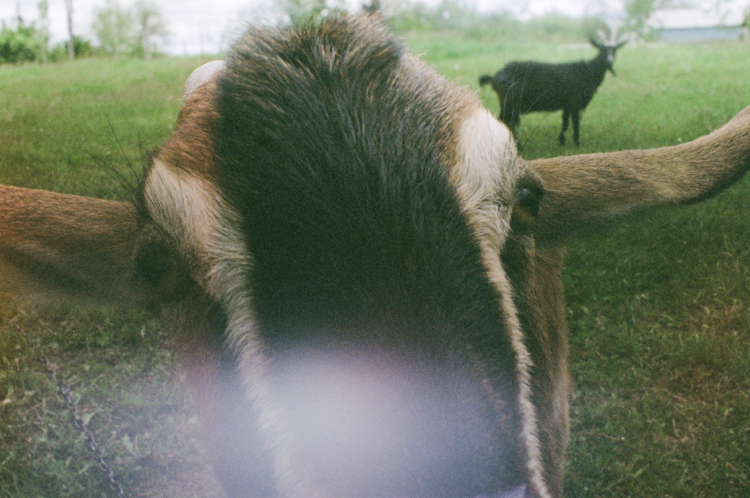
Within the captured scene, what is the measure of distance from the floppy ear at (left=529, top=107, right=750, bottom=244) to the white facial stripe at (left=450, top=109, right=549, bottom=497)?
668mm

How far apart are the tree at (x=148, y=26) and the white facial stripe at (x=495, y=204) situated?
2202 mm

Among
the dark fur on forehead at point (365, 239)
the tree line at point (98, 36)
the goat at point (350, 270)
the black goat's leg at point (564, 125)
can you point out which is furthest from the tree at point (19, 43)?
the black goat's leg at point (564, 125)

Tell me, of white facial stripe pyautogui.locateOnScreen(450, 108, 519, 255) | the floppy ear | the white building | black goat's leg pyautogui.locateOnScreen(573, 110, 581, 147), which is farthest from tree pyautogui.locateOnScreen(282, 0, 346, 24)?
the white building

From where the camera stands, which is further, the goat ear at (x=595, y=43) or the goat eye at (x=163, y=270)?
the goat ear at (x=595, y=43)

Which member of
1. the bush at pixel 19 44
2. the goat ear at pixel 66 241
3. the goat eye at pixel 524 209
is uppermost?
the bush at pixel 19 44

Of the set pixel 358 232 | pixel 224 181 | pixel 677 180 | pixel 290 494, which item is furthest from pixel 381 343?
pixel 677 180

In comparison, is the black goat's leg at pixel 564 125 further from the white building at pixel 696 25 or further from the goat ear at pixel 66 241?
the goat ear at pixel 66 241

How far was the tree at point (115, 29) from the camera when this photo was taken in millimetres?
3340

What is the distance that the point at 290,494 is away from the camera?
1.66 m

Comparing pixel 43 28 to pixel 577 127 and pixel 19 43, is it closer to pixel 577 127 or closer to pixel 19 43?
pixel 19 43

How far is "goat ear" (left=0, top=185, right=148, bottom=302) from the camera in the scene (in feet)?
7.47

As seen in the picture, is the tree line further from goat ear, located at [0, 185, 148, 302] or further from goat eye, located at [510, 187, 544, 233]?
goat eye, located at [510, 187, 544, 233]

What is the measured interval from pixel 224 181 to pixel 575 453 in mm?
3374

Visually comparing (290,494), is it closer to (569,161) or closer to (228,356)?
(228,356)
